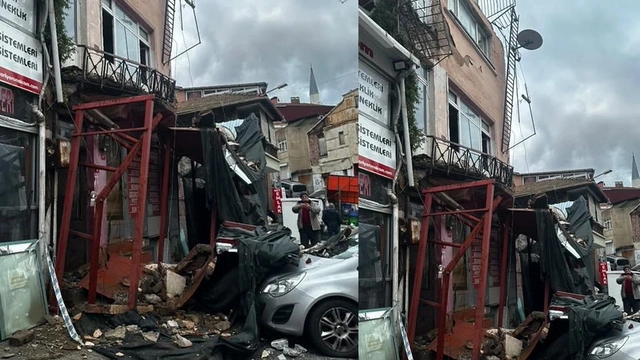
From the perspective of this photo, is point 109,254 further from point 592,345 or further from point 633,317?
point 633,317

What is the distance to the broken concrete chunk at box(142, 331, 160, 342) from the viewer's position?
1.60 m

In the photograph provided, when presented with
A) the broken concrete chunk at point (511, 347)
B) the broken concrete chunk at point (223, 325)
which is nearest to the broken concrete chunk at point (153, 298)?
the broken concrete chunk at point (223, 325)

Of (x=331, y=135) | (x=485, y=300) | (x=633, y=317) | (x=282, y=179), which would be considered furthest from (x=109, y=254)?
(x=633, y=317)

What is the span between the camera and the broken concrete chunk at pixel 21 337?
4.71 ft

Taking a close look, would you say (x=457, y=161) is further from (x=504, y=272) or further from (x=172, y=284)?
(x=172, y=284)

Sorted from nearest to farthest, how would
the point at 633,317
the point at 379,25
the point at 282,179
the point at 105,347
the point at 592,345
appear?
the point at 105,347, the point at 379,25, the point at 282,179, the point at 592,345, the point at 633,317

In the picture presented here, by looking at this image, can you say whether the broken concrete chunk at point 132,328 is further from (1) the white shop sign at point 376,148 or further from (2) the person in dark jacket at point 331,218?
(1) the white shop sign at point 376,148

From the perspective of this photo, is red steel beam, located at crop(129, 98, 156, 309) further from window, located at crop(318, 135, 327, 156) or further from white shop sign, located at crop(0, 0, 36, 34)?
window, located at crop(318, 135, 327, 156)

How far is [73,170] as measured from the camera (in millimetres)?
1568

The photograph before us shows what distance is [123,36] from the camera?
166 cm

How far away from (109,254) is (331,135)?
0.74 m

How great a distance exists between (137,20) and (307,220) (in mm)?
799

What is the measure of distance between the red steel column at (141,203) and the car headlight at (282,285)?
15.2 inches

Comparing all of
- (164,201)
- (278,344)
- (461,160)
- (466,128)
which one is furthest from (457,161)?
(164,201)
